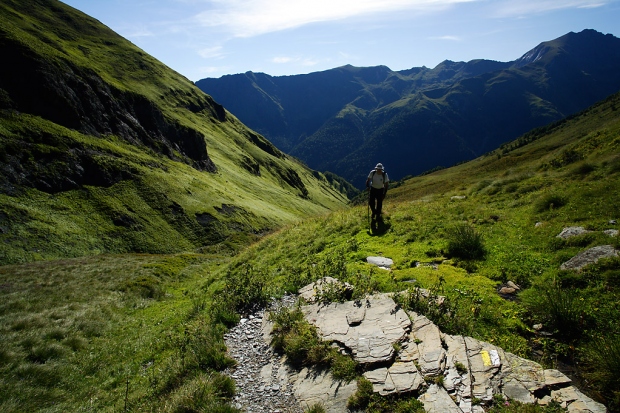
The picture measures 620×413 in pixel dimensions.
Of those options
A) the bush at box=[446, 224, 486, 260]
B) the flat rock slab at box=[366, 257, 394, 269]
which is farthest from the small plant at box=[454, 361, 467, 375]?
the bush at box=[446, 224, 486, 260]

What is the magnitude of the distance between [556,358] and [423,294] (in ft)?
12.9

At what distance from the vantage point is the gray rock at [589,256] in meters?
10.9

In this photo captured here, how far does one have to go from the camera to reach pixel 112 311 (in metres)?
18.7

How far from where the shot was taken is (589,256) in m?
11.1

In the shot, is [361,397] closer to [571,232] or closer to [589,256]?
[589,256]

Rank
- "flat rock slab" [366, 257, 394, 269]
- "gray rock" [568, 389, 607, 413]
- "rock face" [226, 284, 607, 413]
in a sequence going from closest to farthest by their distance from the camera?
"gray rock" [568, 389, 607, 413]
"rock face" [226, 284, 607, 413]
"flat rock slab" [366, 257, 394, 269]

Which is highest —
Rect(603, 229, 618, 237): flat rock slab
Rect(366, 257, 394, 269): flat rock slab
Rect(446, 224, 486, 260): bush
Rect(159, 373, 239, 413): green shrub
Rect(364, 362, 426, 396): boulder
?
Rect(603, 229, 618, 237): flat rock slab

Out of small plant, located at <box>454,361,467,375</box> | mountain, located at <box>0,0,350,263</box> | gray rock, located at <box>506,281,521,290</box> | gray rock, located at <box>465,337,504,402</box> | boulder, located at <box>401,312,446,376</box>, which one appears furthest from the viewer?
mountain, located at <box>0,0,350,263</box>

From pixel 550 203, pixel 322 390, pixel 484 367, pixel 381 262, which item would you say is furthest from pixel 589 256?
pixel 322 390

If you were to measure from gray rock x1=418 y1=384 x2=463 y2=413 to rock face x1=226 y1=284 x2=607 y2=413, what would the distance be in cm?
2

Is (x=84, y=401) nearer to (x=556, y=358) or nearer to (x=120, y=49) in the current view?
(x=556, y=358)

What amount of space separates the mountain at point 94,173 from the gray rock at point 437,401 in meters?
55.9

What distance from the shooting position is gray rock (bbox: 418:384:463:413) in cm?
700

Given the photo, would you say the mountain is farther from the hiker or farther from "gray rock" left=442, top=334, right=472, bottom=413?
"gray rock" left=442, top=334, right=472, bottom=413
